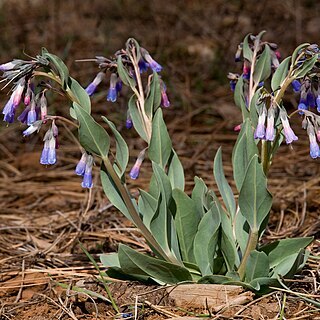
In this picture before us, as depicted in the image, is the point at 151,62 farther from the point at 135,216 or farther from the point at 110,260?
the point at 110,260

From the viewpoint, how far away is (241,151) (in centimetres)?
275

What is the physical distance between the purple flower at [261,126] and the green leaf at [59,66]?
29.2 inches

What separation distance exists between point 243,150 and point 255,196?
9.7 inches

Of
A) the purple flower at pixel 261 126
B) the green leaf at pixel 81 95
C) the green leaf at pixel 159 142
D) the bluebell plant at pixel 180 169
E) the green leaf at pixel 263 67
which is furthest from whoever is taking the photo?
the green leaf at pixel 263 67

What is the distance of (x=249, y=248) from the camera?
2732 millimetres

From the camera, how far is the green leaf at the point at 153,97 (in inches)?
111

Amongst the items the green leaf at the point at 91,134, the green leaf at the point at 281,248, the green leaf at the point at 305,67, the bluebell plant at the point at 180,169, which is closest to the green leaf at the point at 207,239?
the bluebell plant at the point at 180,169

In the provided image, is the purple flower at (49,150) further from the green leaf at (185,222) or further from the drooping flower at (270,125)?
the drooping flower at (270,125)

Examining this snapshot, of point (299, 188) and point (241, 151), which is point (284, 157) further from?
point (241, 151)

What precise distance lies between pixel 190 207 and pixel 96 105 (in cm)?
301

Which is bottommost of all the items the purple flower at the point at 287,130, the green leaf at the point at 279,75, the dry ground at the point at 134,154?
the dry ground at the point at 134,154

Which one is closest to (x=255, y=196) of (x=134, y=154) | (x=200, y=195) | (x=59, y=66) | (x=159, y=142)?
(x=200, y=195)

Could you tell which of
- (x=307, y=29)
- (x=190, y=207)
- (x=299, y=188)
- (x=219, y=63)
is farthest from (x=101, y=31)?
(x=190, y=207)

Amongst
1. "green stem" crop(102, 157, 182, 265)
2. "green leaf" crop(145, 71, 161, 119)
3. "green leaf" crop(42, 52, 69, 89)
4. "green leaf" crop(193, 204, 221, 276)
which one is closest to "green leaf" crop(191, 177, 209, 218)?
"green leaf" crop(193, 204, 221, 276)
